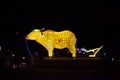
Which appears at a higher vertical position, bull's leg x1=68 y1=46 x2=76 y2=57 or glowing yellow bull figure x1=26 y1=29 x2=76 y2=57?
glowing yellow bull figure x1=26 y1=29 x2=76 y2=57

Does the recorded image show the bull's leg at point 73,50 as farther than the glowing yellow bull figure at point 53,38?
Yes

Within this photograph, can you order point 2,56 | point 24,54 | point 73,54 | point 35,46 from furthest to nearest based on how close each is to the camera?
point 35,46 → point 24,54 → point 73,54 → point 2,56

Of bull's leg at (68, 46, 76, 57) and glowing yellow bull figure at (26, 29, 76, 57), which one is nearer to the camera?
glowing yellow bull figure at (26, 29, 76, 57)

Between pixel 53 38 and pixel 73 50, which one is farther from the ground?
pixel 53 38

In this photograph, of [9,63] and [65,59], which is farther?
[65,59]

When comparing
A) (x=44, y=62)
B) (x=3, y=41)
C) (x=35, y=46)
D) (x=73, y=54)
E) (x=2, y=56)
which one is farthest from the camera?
(x=35, y=46)

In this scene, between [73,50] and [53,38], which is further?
[73,50]

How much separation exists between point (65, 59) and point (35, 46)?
46.5 feet

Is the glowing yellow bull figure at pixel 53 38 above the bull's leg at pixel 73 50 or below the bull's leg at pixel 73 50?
above

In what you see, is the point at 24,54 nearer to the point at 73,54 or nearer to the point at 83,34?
the point at 73,54

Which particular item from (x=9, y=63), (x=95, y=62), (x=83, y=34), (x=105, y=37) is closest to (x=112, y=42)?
(x=105, y=37)

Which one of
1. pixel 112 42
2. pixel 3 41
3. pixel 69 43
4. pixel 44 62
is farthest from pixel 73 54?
pixel 112 42

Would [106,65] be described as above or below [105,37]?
below

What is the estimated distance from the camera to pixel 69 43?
3362 cm
